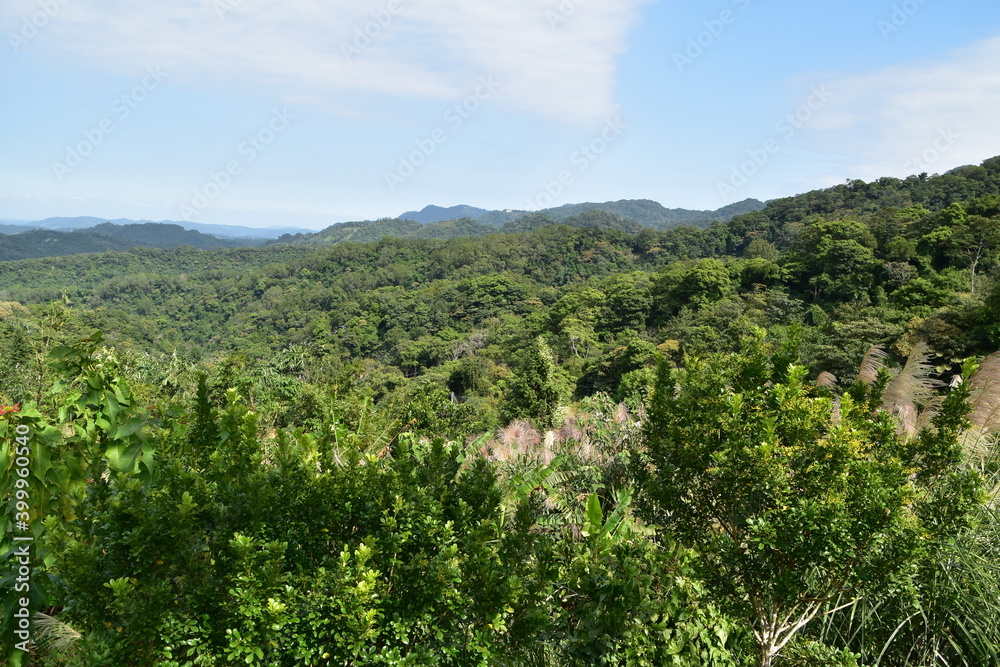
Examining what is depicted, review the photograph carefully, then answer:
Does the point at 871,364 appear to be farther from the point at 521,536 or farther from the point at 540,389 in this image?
the point at 540,389

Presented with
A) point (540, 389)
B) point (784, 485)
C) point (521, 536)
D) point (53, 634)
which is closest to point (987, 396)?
point (784, 485)

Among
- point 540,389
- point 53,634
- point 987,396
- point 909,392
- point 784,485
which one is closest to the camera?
point 53,634

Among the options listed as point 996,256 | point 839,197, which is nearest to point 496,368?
point 996,256

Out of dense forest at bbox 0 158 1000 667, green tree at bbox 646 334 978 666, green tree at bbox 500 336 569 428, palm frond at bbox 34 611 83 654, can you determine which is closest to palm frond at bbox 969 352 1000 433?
dense forest at bbox 0 158 1000 667

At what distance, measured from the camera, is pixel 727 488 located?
86.8 inches

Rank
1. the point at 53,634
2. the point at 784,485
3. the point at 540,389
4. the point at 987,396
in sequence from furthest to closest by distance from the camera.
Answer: the point at 540,389 < the point at 987,396 < the point at 784,485 < the point at 53,634

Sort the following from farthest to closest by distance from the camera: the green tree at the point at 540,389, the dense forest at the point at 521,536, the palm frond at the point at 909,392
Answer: the green tree at the point at 540,389 < the palm frond at the point at 909,392 < the dense forest at the point at 521,536

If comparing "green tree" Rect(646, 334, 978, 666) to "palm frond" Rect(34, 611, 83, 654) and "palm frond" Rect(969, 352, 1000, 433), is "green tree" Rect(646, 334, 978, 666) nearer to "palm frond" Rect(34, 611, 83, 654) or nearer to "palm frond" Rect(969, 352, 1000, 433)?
"palm frond" Rect(969, 352, 1000, 433)

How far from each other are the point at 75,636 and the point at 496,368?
33976mm

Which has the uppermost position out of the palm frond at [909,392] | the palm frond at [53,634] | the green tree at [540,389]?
the palm frond at [909,392]

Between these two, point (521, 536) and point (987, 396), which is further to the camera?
point (987, 396)

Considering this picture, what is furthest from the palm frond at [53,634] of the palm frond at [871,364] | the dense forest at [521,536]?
the palm frond at [871,364]

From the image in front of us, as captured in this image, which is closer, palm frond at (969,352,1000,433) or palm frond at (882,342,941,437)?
palm frond at (969,352,1000,433)

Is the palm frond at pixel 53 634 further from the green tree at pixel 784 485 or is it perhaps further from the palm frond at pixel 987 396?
the palm frond at pixel 987 396
